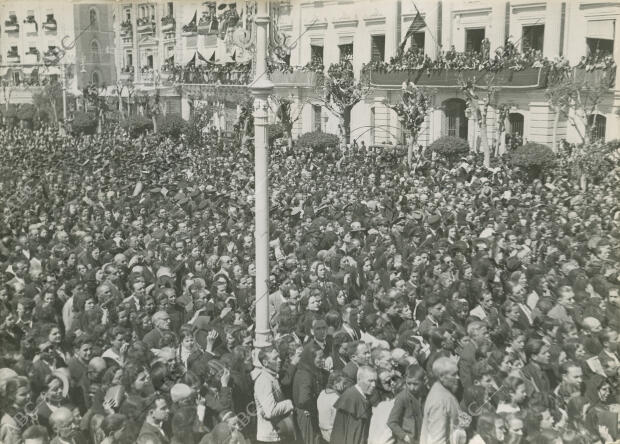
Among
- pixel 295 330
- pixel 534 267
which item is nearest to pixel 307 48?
pixel 534 267

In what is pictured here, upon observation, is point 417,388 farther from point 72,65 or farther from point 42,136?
point 42,136

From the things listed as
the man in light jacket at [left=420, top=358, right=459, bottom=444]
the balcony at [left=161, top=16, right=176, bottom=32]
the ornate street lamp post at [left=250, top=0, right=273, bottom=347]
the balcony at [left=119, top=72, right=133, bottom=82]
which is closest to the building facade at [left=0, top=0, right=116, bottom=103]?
the balcony at [left=119, top=72, right=133, bottom=82]

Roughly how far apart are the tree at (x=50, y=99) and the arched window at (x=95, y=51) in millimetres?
688

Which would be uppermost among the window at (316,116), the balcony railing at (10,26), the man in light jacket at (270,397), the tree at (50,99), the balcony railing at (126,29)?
the balcony railing at (126,29)

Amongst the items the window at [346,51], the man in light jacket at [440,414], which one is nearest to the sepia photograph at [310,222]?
the man in light jacket at [440,414]

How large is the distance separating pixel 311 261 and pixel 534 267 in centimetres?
279

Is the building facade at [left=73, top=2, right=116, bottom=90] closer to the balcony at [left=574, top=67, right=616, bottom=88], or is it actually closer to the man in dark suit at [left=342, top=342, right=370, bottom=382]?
the man in dark suit at [left=342, top=342, right=370, bottom=382]

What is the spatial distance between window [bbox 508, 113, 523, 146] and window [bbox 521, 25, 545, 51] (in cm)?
150

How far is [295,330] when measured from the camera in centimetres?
702

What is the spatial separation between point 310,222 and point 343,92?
14.0 ft

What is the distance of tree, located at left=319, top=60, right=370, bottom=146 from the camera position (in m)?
14.3

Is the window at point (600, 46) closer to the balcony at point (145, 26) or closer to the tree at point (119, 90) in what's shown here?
the balcony at point (145, 26)

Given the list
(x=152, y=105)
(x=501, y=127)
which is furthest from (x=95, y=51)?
(x=501, y=127)

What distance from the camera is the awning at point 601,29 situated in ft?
40.0
